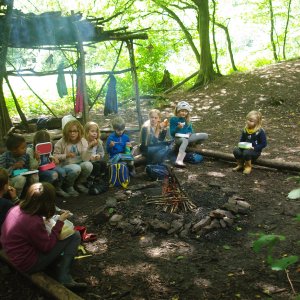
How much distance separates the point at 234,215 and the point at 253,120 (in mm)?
2344

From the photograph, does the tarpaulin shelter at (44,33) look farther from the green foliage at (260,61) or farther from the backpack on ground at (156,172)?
the green foliage at (260,61)

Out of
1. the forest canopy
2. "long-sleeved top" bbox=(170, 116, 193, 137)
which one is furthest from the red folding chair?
the forest canopy

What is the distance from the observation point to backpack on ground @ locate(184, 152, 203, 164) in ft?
22.7

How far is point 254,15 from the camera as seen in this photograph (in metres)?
21.6

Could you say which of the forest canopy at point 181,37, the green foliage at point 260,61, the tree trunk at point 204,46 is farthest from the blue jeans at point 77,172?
the green foliage at point 260,61

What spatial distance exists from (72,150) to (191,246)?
2716 millimetres

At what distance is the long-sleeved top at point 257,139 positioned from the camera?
6.16m

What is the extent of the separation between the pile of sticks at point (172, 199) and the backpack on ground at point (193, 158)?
2125 millimetres

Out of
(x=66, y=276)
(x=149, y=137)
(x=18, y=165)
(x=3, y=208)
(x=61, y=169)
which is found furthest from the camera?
(x=149, y=137)

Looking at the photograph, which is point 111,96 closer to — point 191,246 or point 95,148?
point 95,148

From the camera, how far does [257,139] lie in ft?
20.4

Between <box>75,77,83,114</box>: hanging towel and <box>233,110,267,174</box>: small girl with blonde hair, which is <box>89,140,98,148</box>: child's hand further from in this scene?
<box>75,77,83,114</box>: hanging towel

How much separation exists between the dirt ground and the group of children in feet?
0.99

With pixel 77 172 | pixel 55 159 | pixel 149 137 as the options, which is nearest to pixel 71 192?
pixel 77 172
